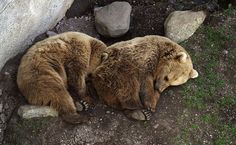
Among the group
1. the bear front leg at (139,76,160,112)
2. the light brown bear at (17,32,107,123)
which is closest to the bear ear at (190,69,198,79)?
the bear front leg at (139,76,160,112)

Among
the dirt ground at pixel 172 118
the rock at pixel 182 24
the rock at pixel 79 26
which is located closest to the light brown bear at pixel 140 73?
the dirt ground at pixel 172 118

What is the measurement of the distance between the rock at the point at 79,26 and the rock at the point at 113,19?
141mm

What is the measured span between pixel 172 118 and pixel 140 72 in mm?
798

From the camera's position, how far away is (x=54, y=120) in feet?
23.9

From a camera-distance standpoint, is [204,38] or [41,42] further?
[204,38]

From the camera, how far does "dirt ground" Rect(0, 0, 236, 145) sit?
285 inches

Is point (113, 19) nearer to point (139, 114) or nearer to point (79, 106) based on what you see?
point (79, 106)

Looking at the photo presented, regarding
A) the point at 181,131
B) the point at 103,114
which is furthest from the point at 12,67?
the point at 181,131

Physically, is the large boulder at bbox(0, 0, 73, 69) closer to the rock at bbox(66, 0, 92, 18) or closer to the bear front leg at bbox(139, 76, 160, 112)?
the rock at bbox(66, 0, 92, 18)

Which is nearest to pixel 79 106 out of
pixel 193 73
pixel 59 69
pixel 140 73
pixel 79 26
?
pixel 59 69

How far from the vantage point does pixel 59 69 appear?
7.40 meters

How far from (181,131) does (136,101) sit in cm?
75

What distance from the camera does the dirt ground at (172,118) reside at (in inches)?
285

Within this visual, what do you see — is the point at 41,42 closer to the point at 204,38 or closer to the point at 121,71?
the point at 121,71
